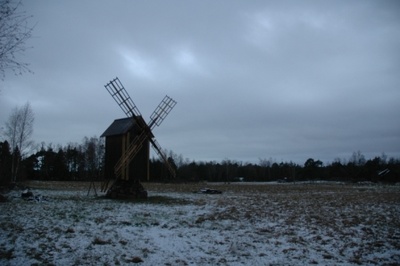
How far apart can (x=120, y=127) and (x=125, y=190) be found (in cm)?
541

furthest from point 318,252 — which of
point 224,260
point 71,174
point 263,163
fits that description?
point 263,163

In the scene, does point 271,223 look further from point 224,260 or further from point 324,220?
point 224,260

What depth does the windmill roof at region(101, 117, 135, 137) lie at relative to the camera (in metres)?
25.7

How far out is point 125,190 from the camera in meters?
25.2

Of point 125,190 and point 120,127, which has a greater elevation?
point 120,127

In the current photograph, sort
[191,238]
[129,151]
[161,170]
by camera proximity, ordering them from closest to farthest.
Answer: [191,238], [129,151], [161,170]

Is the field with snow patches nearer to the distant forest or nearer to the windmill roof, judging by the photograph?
the windmill roof

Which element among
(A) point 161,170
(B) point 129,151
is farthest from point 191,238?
(A) point 161,170

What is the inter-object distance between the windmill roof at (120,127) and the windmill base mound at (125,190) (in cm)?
417

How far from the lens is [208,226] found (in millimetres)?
13914

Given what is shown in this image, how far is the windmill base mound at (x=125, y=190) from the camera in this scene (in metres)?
25.0

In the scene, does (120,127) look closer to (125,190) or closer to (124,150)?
(124,150)

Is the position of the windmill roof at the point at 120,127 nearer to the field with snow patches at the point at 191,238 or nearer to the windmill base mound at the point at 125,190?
the windmill base mound at the point at 125,190

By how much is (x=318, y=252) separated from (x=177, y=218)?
741 cm
